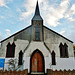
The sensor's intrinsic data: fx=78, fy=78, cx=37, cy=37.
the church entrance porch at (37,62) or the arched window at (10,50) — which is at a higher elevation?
the arched window at (10,50)

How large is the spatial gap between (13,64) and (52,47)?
23.2 feet

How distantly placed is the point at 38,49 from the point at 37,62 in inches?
81.5

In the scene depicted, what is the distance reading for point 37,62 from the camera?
495 inches

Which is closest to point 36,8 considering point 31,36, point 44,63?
point 31,36

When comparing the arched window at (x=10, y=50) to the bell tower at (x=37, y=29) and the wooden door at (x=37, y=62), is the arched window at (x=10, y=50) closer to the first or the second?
the wooden door at (x=37, y=62)

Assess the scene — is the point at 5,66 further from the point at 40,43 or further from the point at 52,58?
the point at 52,58

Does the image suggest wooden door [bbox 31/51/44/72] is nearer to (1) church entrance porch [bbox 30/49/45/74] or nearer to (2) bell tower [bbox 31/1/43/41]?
(1) church entrance porch [bbox 30/49/45/74]

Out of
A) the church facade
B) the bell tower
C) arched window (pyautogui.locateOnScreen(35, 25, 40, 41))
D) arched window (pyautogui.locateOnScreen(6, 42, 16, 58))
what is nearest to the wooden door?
the church facade

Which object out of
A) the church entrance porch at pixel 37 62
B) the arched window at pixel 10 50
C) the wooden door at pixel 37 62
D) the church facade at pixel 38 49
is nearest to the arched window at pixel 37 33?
the church facade at pixel 38 49

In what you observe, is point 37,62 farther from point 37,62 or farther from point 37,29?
point 37,29

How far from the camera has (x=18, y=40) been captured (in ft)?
44.8

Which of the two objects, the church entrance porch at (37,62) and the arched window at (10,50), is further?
the arched window at (10,50)

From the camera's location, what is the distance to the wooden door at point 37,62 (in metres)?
12.3

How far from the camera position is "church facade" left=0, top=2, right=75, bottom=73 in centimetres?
1233
